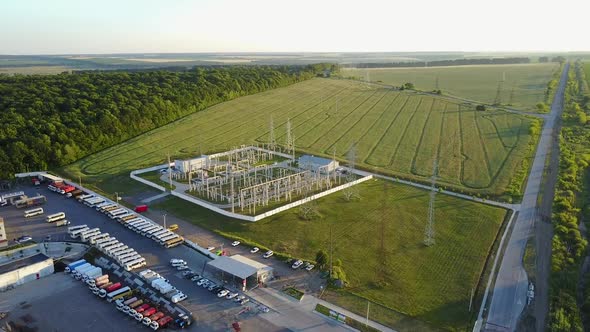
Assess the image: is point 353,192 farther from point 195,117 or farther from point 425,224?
point 195,117

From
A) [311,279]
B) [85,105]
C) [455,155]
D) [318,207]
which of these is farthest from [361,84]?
[311,279]

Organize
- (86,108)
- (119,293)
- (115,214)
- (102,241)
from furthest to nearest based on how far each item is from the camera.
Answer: (86,108) → (115,214) → (102,241) → (119,293)

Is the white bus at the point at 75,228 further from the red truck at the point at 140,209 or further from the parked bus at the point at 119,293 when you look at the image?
the parked bus at the point at 119,293

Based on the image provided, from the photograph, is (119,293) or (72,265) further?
(72,265)

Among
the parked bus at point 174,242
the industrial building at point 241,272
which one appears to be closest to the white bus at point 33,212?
the parked bus at point 174,242

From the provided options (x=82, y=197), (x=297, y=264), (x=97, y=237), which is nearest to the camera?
(x=297, y=264)

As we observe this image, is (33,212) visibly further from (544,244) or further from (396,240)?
(544,244)

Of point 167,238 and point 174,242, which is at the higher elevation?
point 167,238

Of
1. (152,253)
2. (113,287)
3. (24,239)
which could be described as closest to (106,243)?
(152,253)
